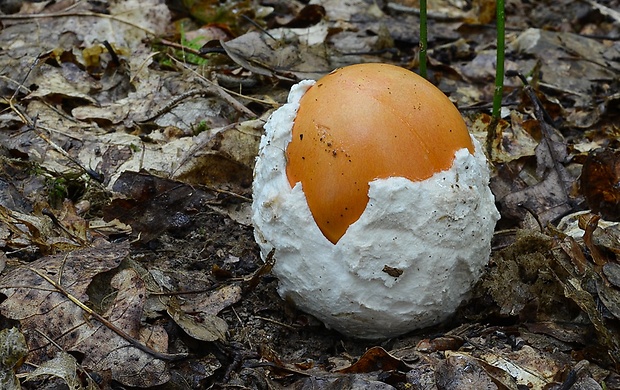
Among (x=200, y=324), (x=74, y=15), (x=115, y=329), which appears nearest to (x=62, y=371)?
(x=115, y=329)

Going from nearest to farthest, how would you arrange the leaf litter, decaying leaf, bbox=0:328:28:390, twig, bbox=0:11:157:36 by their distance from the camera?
decaying leaf, bbox=0:328:28:390 < the leaf litter < twig, bbox=0:11:157:36

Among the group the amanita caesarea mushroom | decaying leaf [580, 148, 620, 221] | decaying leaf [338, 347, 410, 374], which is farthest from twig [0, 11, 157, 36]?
decaying leaf [338, 347, 410, 374]

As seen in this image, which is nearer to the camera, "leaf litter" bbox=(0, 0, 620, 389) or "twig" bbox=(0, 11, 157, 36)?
"leaf litter" bbox=(0, 0, 620, 389)

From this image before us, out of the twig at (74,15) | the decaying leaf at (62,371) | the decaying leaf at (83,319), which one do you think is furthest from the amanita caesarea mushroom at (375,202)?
the twig at (74,15)

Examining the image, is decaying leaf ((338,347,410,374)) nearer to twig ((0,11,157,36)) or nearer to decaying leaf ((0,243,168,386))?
decaying leaf ((0,243,168,386))

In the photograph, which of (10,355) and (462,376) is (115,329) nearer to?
(10,355)

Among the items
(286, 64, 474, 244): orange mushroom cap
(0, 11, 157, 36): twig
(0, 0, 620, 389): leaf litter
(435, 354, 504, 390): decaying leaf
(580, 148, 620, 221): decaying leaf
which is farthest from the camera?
(0, 11, 157, 36): twig

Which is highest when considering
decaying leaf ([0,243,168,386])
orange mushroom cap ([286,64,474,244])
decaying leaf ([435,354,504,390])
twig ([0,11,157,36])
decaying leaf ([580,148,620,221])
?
orange mushroom cap ([286,64,474,244])
